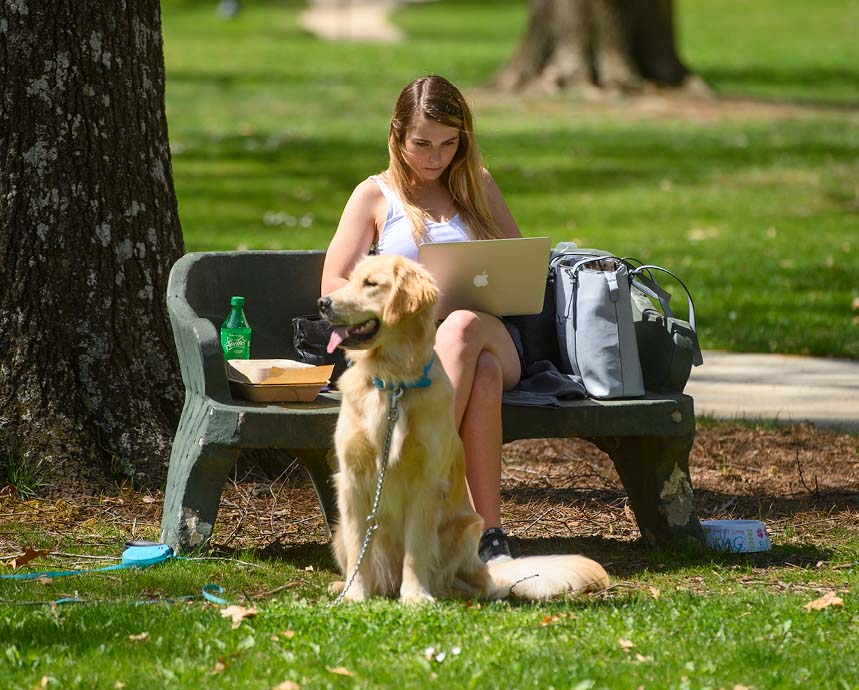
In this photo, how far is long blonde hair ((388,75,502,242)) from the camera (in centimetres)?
540

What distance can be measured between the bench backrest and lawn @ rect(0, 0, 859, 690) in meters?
0.79

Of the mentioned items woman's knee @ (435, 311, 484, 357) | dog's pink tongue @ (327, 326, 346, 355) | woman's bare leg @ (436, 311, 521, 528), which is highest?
dog's pink tongue @ (327, 326, 346, 355)

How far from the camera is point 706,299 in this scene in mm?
10500

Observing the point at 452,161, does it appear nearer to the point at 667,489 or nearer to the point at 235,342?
the point at 235,342

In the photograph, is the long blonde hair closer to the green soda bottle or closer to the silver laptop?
the silver laptop

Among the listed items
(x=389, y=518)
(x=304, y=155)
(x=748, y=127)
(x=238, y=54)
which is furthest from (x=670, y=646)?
(x=238, y=54)

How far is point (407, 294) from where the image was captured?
4.46 m

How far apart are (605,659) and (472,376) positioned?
1.31 meters

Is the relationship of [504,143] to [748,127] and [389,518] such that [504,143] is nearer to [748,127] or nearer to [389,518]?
[748,127]

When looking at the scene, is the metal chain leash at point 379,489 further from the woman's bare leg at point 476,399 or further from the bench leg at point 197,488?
the bench leg at point 197,488

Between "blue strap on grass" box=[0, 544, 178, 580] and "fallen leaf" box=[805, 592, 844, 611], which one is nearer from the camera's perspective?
"fallen leaf" box=[805, 592, 844, 611]

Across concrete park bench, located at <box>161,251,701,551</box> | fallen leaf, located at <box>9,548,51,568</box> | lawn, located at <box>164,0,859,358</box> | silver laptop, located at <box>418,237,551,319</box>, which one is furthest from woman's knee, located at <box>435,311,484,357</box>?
fallen leaf, located at <box>9,548,51,568</box>

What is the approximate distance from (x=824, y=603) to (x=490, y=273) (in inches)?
66.5

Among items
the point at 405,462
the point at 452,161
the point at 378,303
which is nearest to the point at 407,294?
the point at 378,303
